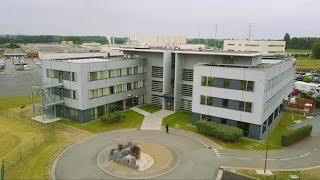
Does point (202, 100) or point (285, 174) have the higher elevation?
point (202, 100)

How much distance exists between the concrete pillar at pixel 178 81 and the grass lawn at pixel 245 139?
2475 mm

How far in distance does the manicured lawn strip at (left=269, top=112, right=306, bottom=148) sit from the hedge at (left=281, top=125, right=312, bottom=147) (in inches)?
44.6

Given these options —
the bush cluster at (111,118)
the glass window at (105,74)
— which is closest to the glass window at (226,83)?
the bush cluster at (111,118)

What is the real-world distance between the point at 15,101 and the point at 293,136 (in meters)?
59.7

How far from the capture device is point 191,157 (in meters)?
38.4

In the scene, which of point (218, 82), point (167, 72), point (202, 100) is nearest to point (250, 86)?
point (218, 82)

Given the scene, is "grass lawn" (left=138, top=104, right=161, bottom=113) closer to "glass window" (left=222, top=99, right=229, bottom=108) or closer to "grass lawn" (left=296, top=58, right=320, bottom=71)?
"glass window" (left=222, top=99, right=229, bottom=108)

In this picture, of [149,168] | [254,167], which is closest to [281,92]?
[254,167]

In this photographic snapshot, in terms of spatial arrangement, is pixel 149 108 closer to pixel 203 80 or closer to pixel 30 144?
pixel 203 80

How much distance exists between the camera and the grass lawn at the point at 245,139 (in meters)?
42.6

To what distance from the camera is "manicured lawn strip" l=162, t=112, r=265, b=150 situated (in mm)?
42375

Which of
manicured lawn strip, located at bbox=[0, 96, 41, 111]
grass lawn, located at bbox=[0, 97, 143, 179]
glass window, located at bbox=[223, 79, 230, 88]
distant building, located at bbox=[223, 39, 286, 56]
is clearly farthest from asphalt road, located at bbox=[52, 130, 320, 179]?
distant building, located at bbox=[223, 39, 286, 56]

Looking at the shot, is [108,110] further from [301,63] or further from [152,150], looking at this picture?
[301,63]

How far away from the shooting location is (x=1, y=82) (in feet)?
325
